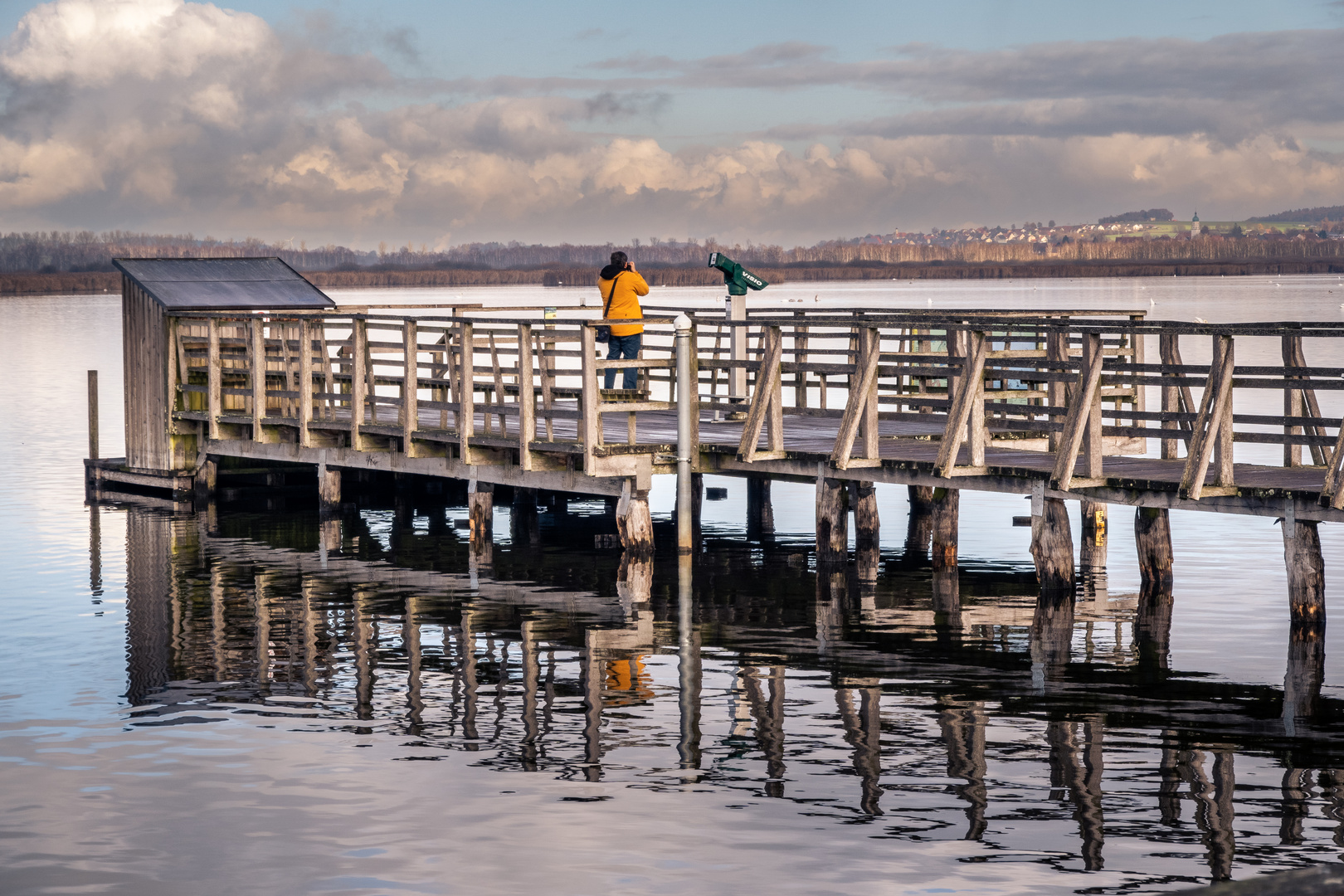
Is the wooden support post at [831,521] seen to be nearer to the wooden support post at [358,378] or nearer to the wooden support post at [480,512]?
the wooden support post at [480,512]

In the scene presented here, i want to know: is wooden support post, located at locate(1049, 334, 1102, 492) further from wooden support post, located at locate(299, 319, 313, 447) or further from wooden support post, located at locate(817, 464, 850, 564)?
wooden support post, located at locate(299, 319, 313, 447)

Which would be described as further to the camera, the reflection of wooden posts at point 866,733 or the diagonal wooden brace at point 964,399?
the diagonal wooden brace at point 964,399

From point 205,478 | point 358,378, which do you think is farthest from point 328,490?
point 205,478

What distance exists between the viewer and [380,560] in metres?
18.8

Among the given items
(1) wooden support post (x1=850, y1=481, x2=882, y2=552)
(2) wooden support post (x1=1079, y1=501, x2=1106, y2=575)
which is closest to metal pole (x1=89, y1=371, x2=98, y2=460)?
(1) wooden support post (x1=850, y1=481, x2=882, y2=552)

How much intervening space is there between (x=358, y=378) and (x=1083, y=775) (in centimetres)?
1242

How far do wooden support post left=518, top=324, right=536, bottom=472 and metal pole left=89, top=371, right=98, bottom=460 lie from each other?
11.3 meters

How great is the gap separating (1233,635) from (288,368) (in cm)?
1246

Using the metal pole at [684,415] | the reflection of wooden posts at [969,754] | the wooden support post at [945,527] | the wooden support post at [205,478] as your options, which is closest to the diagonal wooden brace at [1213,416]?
the reflection of wooden posts at [969,754]

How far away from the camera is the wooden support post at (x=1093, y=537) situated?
58.7 ft

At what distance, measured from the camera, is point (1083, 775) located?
31.7 ft

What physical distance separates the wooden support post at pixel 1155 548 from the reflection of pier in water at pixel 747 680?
0.61 m

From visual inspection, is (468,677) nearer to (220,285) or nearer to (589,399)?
(589,399)

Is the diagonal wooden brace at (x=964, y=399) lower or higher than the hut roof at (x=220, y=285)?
lower
